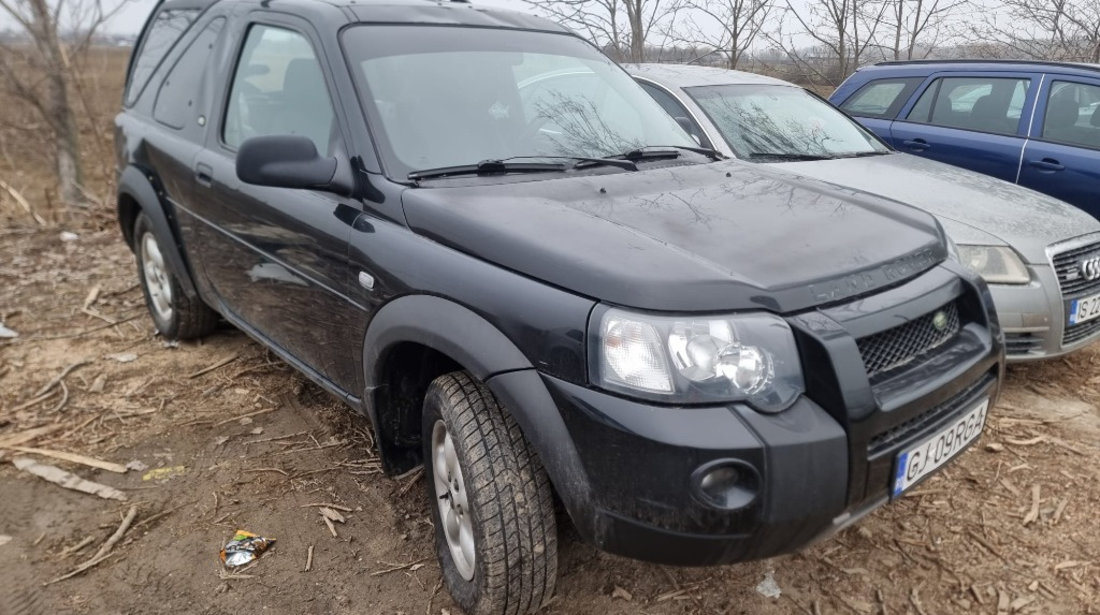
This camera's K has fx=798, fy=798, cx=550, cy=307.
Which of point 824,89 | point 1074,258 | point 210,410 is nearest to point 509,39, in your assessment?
point 210,410

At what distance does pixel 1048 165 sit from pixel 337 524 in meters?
5.15

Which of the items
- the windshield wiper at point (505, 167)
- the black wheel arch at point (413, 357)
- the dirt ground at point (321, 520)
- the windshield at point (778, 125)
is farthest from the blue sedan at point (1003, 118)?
the black wheel arch at point (413, 357)

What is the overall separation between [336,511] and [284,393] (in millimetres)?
1162

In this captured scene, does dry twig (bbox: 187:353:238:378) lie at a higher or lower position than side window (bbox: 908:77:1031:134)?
lower

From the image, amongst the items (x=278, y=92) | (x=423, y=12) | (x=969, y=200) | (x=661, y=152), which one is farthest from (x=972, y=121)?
(x=278, y=92)

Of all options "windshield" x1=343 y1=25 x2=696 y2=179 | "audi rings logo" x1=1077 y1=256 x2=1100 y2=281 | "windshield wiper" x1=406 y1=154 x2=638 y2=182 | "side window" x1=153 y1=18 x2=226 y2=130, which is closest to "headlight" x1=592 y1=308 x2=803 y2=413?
"windshield wiper" x1=406 y1=154 x2=638 y2=182

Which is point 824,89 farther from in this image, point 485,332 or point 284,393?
point 485,332

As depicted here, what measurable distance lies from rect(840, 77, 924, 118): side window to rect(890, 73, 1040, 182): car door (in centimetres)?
10

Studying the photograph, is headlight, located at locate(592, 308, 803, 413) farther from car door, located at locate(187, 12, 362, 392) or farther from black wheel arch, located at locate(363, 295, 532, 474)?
car door, located at locate(187, 12, 362, 392)

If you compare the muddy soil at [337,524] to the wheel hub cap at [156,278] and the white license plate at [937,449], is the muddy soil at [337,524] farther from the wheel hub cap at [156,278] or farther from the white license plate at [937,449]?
the white license plate at [937,449]

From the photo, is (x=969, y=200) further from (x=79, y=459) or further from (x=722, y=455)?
(x=79, y=459)

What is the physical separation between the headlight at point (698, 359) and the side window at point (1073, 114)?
4.78 metres

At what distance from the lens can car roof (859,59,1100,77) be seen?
564cm

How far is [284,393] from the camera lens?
3.96 meters
